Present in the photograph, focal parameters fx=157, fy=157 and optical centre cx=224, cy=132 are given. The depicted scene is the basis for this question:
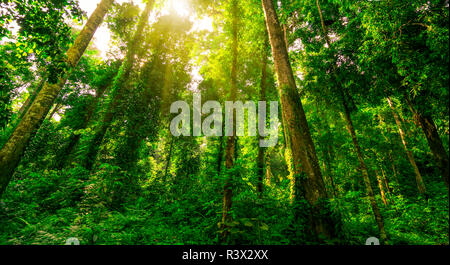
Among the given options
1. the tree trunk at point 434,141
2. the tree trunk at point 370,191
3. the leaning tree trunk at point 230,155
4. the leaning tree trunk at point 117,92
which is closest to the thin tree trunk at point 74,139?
the leaning tree trunk at point 117,92

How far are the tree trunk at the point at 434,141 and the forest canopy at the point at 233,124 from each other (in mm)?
27

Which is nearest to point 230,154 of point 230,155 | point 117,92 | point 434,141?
point 230,155

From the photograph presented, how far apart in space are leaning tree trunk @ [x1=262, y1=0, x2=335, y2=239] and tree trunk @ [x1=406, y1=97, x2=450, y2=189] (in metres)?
2.00

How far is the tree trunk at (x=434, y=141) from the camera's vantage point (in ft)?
9.89

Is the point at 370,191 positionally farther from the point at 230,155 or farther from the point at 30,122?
the point at 30,122

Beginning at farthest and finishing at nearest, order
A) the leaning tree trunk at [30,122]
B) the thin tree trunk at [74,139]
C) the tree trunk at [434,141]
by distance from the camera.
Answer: the thin tree trunk at [74,139] → the leaning tree trunk at [30,122] → the tree trunk at [434,141]

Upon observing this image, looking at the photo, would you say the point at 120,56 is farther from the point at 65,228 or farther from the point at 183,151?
the point at 65,228

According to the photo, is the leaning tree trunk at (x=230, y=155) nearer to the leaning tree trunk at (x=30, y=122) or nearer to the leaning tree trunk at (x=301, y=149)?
the leaning tree trunk at (x=301, y=149)

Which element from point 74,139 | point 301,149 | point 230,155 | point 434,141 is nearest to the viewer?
point 434,141

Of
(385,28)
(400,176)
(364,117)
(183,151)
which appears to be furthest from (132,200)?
(400,176)

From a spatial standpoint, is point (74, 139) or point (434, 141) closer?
point (434, 141)

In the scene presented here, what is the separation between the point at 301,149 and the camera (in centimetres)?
421

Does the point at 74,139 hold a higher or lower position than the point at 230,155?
higher

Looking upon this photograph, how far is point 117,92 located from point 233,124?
7498mm
